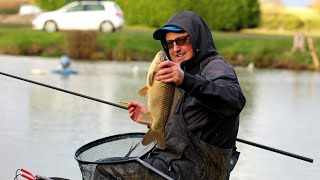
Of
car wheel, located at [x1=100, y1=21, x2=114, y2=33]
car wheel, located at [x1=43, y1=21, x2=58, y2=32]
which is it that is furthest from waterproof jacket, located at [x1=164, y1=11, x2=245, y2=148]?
car wheel, located at [x1=43, y1=21, x2=58, y2=32]

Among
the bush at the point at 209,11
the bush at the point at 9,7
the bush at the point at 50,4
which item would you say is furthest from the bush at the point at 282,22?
the bush at the point at 9,7

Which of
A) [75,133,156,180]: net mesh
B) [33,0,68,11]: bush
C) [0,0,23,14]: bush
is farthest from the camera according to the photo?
[0,0,23,14]: bush

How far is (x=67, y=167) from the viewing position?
298 inches

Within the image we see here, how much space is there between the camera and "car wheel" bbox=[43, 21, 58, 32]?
1260 inches

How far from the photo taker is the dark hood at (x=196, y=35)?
4039 millimetres

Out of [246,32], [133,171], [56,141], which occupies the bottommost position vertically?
[246,32]

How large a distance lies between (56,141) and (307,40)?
2074cm

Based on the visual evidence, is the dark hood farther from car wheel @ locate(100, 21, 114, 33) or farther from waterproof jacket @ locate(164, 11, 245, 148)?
car wheel @ locate(100, 21, 114, 33)

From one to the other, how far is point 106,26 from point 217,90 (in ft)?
91.3

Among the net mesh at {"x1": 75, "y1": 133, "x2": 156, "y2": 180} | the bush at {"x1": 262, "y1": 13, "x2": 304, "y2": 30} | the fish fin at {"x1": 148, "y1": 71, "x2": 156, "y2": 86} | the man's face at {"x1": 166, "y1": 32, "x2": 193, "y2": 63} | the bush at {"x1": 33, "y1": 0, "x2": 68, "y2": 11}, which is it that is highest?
the man's face at {"x1": 166, "y1": 32, "x2": 193, "y2": 63}

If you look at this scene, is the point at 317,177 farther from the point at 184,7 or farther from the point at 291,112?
the point at 184,7

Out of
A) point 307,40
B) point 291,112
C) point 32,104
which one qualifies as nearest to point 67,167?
point 32,104

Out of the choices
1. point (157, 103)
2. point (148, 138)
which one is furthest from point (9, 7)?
point (157, 103)

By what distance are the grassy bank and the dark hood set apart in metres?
22.0
